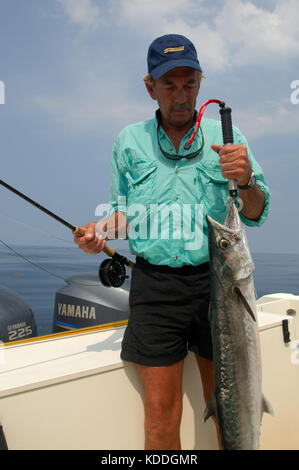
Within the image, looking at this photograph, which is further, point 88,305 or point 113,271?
point 88,305

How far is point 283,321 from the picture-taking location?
2.49 meters

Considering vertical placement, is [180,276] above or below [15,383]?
above

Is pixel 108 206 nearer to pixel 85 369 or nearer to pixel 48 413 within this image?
pixel 85 369

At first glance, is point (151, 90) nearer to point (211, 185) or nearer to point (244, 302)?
point (211, 185)

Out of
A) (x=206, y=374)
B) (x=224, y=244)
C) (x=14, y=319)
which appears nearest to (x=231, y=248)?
(x=224, y=244)

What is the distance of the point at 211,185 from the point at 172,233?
31cm

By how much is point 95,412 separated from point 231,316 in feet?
2.48

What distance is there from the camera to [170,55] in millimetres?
1788

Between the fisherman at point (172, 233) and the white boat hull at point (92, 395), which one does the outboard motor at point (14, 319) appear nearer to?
the white boat hull at point (92, 395)

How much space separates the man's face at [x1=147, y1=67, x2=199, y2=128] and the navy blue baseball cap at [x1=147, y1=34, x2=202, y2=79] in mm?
38

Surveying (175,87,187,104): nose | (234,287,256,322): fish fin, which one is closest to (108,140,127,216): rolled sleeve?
(175,87,187,104): nose

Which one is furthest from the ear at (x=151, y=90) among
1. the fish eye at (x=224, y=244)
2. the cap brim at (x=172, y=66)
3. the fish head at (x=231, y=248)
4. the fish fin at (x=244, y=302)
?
the fish fin at (x=244, y=302)

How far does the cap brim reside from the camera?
68.9 inches

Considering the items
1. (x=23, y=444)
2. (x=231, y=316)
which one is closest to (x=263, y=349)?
(x=231, y=316)
